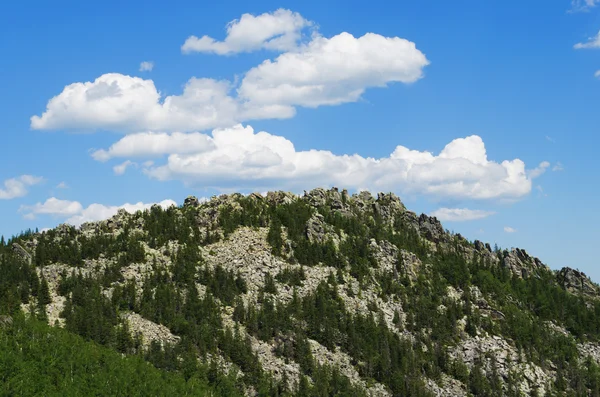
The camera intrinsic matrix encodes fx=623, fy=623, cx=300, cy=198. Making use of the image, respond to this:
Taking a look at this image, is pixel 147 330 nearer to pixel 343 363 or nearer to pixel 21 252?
pixel 343 363

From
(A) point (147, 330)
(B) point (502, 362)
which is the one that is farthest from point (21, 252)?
(B) point (502, 362)

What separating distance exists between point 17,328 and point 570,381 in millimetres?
155153

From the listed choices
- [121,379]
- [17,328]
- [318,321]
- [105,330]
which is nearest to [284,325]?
[318,321]

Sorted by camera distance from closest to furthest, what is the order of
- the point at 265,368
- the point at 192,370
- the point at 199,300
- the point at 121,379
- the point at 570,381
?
the point at 121,379
the point at 192,370
the point at 265,368
the point at 199,300
the point at 570,381

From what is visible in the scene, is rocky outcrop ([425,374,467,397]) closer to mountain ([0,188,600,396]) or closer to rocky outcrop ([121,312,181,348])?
mountain ([0,188,600,396])

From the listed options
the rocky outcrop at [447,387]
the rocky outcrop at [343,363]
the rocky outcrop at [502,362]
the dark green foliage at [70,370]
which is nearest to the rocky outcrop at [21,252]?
the dark green foliage at [70,370]

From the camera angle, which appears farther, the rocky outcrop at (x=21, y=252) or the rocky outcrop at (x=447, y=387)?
the rocky outcrop at (x=21, y=252)

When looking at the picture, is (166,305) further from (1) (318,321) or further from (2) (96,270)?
(1) (318,321)

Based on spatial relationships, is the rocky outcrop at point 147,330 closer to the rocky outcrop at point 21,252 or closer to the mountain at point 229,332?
the mountain at point 229,332

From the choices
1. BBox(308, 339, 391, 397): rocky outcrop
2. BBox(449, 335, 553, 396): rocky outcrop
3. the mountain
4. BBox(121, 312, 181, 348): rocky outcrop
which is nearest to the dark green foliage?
the mountain

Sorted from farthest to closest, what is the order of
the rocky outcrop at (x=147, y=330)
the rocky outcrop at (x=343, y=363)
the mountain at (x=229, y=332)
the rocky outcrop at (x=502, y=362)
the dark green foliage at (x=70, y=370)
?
the rocky outcrop at (x=502, y=362), the rocky outcrop at (x=343, y=363), the rocky outcrop at (x=147, y=330), the mountain at (x=229, y=332), the dark green foliage at (x=70, y=370)

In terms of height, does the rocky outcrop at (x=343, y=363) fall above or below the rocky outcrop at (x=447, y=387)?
above

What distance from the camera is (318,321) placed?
17600 cm

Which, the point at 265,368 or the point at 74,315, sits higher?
the point at 74,315
